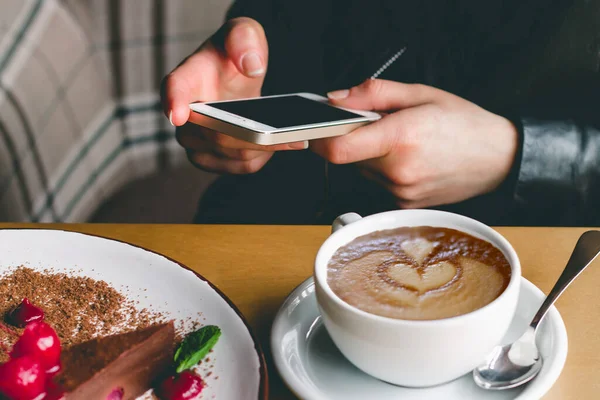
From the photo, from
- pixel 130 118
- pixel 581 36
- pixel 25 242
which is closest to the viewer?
pixel 25 242

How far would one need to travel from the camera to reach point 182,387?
0.45m

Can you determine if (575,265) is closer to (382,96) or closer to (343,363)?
(343,363)

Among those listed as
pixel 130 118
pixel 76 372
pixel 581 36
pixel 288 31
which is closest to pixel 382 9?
pixel 288 31

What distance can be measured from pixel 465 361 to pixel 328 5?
2.76ft

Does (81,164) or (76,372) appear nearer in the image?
(76,372)

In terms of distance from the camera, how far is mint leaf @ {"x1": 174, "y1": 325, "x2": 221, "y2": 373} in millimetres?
473

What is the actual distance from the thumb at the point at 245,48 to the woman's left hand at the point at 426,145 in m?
0.12

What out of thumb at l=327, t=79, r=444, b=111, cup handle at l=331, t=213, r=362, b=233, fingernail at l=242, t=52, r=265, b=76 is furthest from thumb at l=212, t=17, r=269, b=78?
cup handle at l=331, t=213, r=362, b=233

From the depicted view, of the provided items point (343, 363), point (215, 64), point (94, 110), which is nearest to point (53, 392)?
point (343, 363)

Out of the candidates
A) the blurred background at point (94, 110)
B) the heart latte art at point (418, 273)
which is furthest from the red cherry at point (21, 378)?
the blurred background at point (94, 110)

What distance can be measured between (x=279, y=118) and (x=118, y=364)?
33 centimetres

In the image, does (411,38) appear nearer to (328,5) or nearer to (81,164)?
(328,5)

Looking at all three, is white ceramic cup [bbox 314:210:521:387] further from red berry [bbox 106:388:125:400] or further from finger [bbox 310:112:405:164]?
finger [bbox 310:112:405:164]

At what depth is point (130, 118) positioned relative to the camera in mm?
1759
